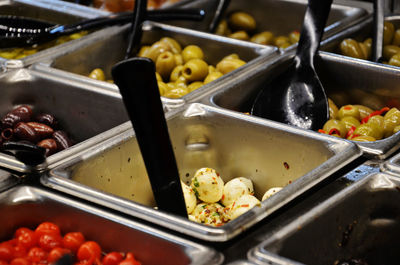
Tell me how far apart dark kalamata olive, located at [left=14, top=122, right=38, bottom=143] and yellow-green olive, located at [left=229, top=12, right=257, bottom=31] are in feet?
4.15

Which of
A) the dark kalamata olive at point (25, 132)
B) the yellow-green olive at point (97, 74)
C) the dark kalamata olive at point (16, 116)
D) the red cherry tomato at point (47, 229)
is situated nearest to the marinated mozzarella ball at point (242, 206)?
the red cherry tomato at point (47, 229)

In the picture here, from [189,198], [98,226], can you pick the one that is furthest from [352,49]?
[98,226]

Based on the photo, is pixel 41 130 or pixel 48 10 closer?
pixel 41 130

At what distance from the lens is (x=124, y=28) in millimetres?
2455

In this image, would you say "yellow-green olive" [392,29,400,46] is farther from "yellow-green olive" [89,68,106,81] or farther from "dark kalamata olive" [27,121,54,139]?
"dark kalamata olive" [27,121,54,139]

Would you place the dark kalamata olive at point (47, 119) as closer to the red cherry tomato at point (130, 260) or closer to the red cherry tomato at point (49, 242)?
the red cherry tomato at point (49, 242)

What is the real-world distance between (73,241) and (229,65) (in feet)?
3.71

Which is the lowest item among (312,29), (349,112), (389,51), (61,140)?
(61,140)

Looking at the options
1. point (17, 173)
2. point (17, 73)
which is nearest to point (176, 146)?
point (17, 173)

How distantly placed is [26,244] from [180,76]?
1.13 m

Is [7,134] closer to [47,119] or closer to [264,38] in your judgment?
[47,119]

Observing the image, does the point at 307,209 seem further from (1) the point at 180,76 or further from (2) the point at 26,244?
(1) the point at 180,76

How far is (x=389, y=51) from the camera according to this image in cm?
230

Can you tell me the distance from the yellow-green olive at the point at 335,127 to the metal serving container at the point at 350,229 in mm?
451
